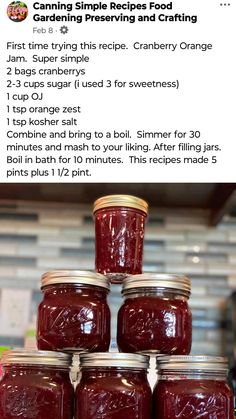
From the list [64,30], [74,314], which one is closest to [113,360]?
[74,314]

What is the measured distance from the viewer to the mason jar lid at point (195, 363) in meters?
1.37

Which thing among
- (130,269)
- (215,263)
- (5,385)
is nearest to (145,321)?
(130,269)

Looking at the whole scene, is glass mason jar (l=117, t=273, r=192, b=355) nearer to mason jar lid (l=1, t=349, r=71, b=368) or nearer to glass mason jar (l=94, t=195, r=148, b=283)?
glass mason jar (l=94, t=195, r=148, b=283)

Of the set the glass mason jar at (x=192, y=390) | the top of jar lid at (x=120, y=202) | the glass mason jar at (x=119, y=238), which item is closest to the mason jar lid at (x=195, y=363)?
the glass mason jar at (x=192, y=390)

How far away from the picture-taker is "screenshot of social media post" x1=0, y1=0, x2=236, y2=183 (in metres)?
1.69

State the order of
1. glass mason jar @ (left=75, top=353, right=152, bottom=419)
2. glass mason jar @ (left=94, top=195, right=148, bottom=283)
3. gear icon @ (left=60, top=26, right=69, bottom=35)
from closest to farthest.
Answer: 1. glass mason jar @ (left=75, top=353, right=152, bottom=419)
2. glass mason jar @ (left=94, top=195, right=148, bottom=283)
3. gear icon @ (left=60, top=26, right=69, bottom=35)

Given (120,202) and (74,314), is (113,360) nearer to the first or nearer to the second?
(74,314)

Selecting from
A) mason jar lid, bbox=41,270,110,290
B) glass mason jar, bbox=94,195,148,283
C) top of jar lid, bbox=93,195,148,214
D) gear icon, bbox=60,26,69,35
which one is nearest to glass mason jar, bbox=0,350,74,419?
mason jar lid, bbox=41,270,110,290

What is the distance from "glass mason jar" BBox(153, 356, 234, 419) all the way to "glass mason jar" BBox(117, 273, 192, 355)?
0.23 ft

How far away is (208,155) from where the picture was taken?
1.69 m

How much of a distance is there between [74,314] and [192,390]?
0.33 metres

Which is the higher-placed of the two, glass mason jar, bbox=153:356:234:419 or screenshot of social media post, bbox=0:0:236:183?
screenshot of social media post, bbox=0:0:236:183

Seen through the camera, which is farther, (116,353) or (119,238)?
(119,238)

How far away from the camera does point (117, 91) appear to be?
1729mm
